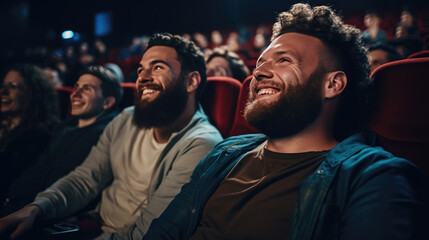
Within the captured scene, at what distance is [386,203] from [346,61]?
20.4 inches

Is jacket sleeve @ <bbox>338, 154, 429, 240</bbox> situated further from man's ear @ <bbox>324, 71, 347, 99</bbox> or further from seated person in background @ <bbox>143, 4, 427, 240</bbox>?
man's ear @ <bbox>324, 71, 347, 99</bbox>

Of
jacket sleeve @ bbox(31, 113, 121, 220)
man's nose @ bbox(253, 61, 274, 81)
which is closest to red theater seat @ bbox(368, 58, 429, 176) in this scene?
man's nose @ bbox(253, 61, 274, 81)

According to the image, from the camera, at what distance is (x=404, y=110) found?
0.94 m

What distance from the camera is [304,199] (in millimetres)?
762

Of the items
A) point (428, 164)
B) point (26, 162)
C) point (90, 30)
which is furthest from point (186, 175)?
point (90, 30)

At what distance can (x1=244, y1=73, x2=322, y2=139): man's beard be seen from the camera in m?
0.94

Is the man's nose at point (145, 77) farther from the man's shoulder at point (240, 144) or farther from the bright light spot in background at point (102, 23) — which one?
the bright light spot in background at point (102, 23)

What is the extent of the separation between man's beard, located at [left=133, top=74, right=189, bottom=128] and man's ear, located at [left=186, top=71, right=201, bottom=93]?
27 millimetres

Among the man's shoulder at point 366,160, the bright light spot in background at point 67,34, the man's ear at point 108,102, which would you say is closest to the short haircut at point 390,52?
the man's shoulder at point 366,160

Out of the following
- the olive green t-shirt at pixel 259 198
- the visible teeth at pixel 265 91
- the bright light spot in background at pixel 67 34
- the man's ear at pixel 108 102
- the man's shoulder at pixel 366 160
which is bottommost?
the olive green t-shirt at pixel 259 198

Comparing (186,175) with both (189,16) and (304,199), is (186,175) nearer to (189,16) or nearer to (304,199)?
(304,199)

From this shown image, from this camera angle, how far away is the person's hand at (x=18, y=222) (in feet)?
3.69

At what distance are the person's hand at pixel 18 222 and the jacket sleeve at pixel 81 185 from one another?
0.05 metres

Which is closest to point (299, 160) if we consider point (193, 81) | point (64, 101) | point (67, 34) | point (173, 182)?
point (173, 182)
